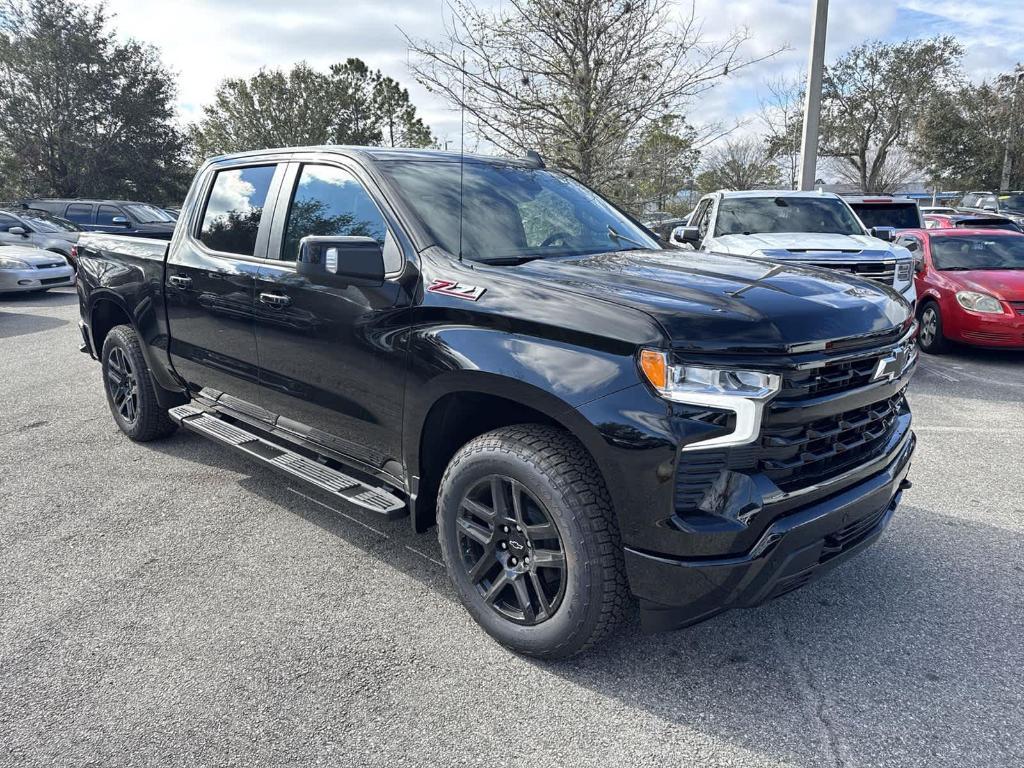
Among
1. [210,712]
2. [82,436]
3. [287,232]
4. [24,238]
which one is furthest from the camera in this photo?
[24,238]

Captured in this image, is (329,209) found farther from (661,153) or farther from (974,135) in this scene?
(974,135)

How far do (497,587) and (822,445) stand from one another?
1.27 meters

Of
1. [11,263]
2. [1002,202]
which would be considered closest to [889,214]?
[11,263]

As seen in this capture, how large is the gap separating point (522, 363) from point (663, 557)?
788 mm

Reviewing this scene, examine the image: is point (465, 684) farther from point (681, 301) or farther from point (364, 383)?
point (681, 301)

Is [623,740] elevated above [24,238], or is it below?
below

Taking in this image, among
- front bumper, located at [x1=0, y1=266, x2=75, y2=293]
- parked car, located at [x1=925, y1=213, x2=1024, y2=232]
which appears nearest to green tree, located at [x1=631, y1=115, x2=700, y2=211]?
parked car, located at [x1=925, y1=213, x2=1024, y2=232]

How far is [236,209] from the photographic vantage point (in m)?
4.16

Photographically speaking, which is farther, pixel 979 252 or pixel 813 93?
pixel 813 93

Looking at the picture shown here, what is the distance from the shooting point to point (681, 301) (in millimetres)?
2523

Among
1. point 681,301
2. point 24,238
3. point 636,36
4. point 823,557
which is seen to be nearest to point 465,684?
point 823,557

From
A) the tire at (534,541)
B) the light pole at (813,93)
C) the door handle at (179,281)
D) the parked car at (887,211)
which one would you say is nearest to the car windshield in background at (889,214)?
the parked car at (887,211)

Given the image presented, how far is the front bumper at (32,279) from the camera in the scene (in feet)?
42.8

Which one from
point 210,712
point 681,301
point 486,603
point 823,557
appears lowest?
point 210,712
